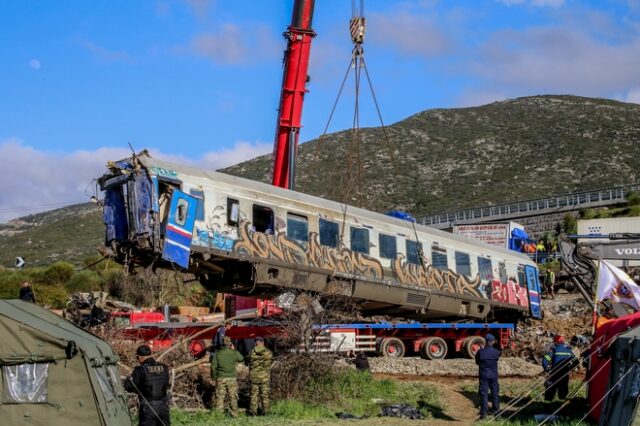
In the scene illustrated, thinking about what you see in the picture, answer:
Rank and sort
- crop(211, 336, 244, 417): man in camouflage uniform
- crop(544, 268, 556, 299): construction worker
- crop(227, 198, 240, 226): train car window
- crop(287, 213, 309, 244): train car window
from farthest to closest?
crop(544, 268, 556, 299): construction worker
crop(287, 213, 309, 244): train car window
crop(227, 198, 240, 226): train car window
crop(211, 336, 244, 417): man in camouflage uniform

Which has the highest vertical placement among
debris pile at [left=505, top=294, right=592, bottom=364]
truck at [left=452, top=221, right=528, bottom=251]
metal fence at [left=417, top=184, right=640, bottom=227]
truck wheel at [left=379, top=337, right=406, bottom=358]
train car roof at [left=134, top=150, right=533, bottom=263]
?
metal fence at [left=417, top=184, right=640, bottom=227]

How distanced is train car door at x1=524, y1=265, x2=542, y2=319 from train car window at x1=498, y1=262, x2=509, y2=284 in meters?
1.52

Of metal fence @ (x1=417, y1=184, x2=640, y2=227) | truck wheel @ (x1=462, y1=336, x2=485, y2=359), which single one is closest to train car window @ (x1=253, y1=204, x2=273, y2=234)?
truck wheel @ (x1=462, y1=336, x2=485, y2=359)

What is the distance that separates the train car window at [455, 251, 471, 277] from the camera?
2520cm

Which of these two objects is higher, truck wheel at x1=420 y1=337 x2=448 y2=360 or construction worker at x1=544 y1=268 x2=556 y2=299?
construction worker at x1=544 y1=268 x2=556 y2=299

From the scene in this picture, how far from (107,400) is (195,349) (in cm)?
1122

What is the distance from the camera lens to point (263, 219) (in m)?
20.2

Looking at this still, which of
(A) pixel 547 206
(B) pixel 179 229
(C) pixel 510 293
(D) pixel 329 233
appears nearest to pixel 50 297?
(D) pixel 329 233

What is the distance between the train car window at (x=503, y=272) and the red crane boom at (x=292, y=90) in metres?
7.81

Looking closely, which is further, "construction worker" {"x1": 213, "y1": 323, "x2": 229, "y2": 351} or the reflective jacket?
"construction worker" {"x1": 213, "y1": 323, "x2": 229, "y2": 351}

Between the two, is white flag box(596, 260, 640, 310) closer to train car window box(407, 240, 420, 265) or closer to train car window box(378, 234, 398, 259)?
train car window box(378, 234, 398, 259)

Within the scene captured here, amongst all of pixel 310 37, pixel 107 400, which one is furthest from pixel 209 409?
pixel 310 37

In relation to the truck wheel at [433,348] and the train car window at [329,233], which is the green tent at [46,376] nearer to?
the train car window at [329,233]

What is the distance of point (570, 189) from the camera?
78062mm
